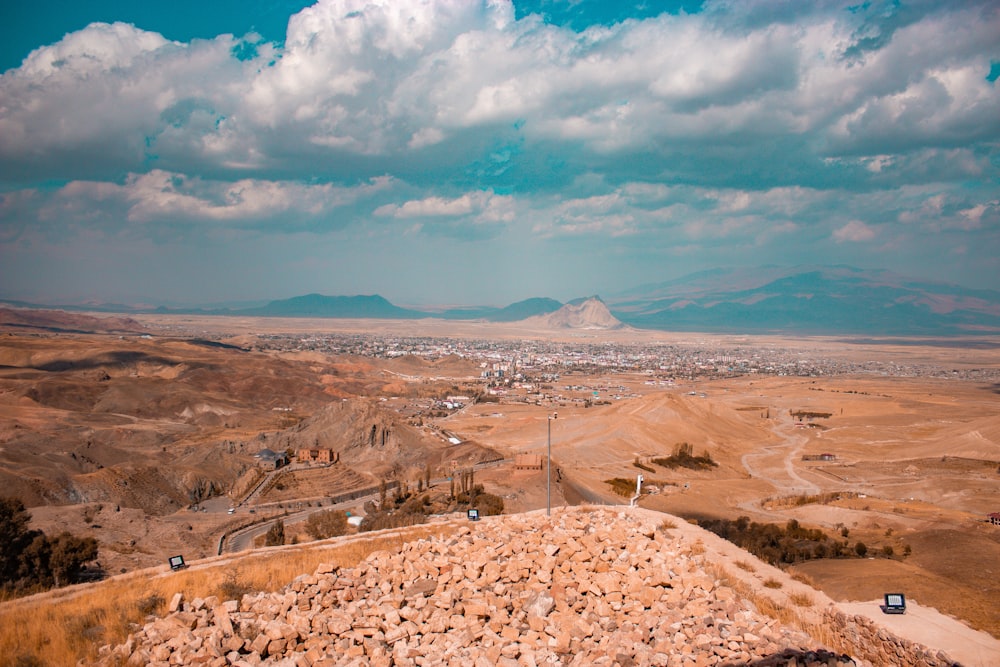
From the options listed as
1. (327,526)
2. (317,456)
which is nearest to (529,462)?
(327,526)

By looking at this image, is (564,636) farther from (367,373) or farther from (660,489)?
(367,373)

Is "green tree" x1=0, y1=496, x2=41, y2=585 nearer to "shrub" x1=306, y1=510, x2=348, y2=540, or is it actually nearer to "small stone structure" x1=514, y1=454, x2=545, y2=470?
"shrub" x1=306, y1=510, x2=348, y2=540

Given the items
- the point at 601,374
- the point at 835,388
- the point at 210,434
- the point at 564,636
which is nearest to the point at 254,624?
the point at 564,636

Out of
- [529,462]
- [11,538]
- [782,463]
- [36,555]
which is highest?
[11,538]

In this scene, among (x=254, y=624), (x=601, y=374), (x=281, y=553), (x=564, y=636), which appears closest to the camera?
(x=564, y=636)

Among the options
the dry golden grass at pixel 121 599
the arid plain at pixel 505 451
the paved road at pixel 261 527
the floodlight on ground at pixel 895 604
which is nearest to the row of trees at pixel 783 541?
the arid plain at pixel 505 451

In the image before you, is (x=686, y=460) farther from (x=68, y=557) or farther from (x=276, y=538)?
(x=68, y=557)

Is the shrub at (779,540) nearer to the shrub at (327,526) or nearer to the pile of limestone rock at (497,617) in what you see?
the pile of limestone rock at (497,617)
